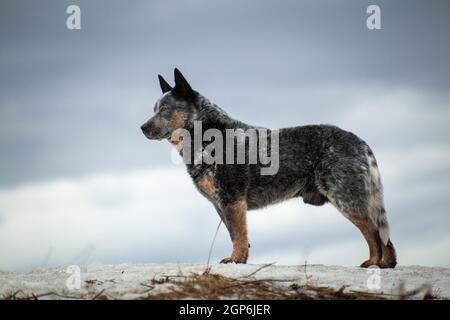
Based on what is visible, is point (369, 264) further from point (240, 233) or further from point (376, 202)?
point (240, 233)

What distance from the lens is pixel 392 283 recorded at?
19.8 feet

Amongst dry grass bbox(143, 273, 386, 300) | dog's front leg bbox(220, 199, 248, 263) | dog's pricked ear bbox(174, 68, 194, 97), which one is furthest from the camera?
dog's pricked ear bbox(174, 68, 194, 97)

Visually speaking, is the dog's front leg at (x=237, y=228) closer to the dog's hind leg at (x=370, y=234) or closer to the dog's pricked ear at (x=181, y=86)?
the dog's hind leg at (x=370, y=234)

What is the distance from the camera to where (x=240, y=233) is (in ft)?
25.6

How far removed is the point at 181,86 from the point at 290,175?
236 cm

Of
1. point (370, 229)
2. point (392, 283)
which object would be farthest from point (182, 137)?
point (392, 283)

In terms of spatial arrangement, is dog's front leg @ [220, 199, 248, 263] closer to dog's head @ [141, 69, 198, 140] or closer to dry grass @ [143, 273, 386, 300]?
dog's head @ [141, 69, 198, 140]

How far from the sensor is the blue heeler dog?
26.2ft

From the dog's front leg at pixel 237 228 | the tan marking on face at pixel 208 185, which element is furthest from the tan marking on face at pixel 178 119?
the dog's front leg at pixel 237 228

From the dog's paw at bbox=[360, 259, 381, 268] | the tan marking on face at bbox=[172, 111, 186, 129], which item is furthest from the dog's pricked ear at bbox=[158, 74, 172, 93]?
the dog's paw at bbox=[360, 259, 381, 268]

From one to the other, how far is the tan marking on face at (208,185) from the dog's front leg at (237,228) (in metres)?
0.38

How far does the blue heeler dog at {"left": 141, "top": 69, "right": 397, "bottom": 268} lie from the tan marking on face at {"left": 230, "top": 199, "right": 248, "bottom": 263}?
14 millimetres

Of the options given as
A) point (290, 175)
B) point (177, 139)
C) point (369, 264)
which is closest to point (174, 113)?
point (177, 139)
